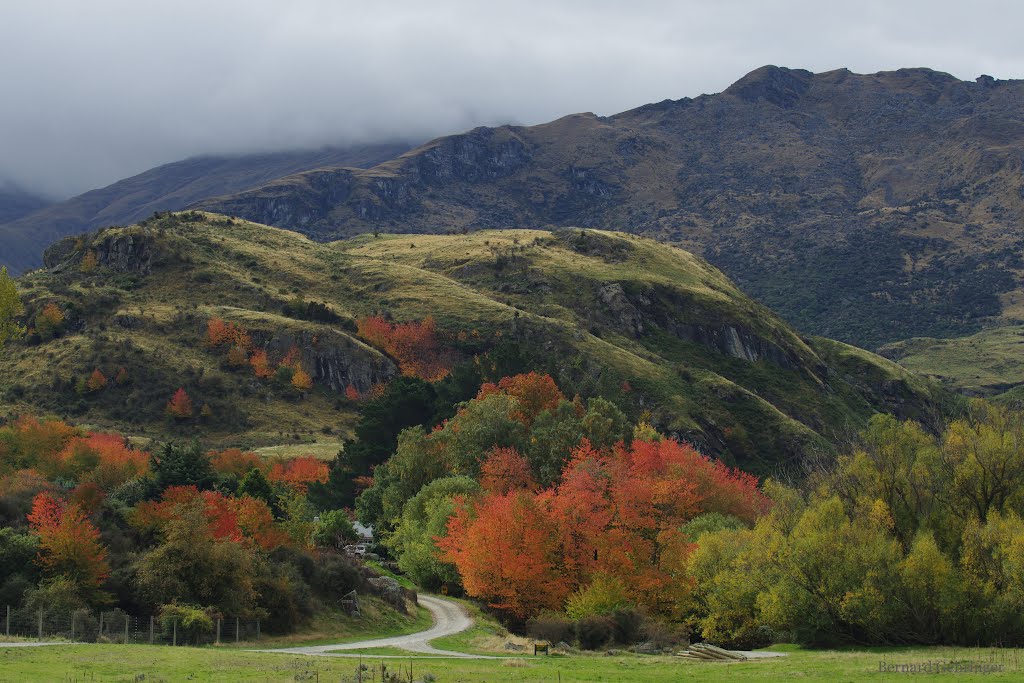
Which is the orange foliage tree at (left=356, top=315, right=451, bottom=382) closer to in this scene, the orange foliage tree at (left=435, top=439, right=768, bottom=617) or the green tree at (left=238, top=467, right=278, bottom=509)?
the orange foliage tree at (left=435, top=439, right=768, bottom=617)

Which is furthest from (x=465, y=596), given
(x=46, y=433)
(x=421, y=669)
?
(x=46, y=433)

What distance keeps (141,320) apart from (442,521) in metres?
120

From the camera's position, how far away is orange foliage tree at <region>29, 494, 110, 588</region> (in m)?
50.2

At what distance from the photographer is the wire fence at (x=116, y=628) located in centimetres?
4628

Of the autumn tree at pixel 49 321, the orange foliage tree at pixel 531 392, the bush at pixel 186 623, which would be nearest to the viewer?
the bush at pixel 186 623

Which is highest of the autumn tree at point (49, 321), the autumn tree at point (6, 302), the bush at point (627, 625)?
the autumn tree at point (6, 302)

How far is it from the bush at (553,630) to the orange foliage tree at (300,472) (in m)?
61.5

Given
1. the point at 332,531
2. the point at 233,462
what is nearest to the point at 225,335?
the point at 233,462

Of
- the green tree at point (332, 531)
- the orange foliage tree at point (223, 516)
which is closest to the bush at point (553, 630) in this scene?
the orange foliage tree at point (223, 516)

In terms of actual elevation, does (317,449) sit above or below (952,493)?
below

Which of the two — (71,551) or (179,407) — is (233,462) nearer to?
(179,407)

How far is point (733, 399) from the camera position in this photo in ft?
634

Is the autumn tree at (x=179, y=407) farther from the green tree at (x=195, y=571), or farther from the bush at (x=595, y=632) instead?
the bush at (x=595, y=632)

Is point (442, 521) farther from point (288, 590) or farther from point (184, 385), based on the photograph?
point (184, 385)
